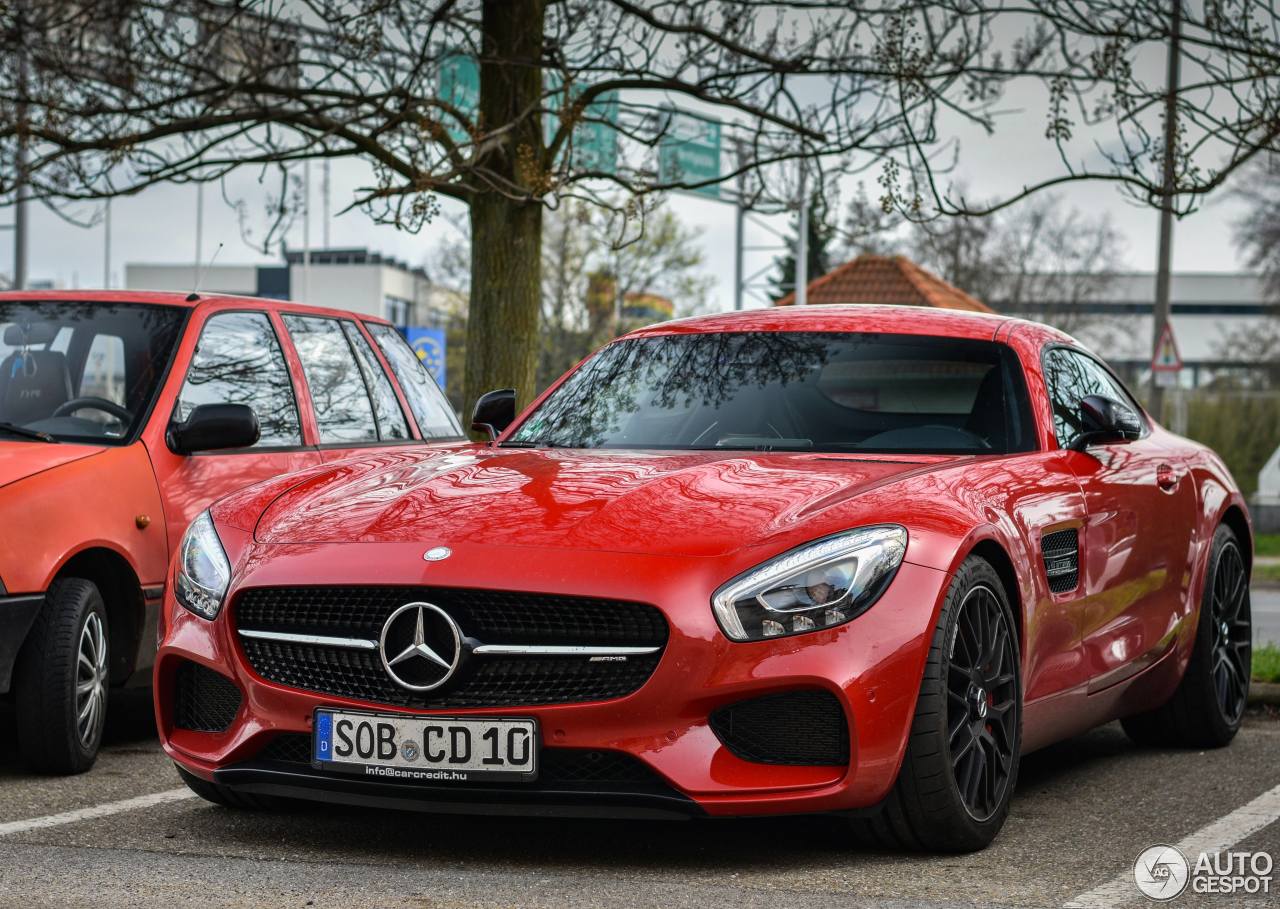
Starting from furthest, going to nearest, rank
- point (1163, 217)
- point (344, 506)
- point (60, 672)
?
point (1163, 217)
point (60, 672)
point (344, 506)

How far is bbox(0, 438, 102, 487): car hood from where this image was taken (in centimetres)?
627

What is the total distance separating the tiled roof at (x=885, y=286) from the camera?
37.2 m

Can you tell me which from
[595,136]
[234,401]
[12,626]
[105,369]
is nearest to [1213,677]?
[234,401]

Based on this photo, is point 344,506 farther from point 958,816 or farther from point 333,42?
point 333,42

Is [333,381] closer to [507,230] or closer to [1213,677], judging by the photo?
[1213,677]

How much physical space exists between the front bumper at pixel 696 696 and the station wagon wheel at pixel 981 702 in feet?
0.77

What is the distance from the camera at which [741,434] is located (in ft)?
19.3

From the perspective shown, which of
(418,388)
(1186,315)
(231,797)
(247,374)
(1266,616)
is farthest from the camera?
(1186,315)

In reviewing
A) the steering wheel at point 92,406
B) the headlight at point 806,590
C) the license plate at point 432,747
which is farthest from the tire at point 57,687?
the headlight at point 806,590

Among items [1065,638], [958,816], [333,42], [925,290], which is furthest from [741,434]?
[925,290]

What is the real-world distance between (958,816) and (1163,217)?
21.7 m

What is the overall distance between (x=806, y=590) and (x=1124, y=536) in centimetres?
205

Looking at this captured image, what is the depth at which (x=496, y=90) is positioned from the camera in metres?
11.7

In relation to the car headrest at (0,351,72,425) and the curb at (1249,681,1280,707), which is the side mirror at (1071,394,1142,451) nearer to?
the curb at (1249,681,1280,707)
